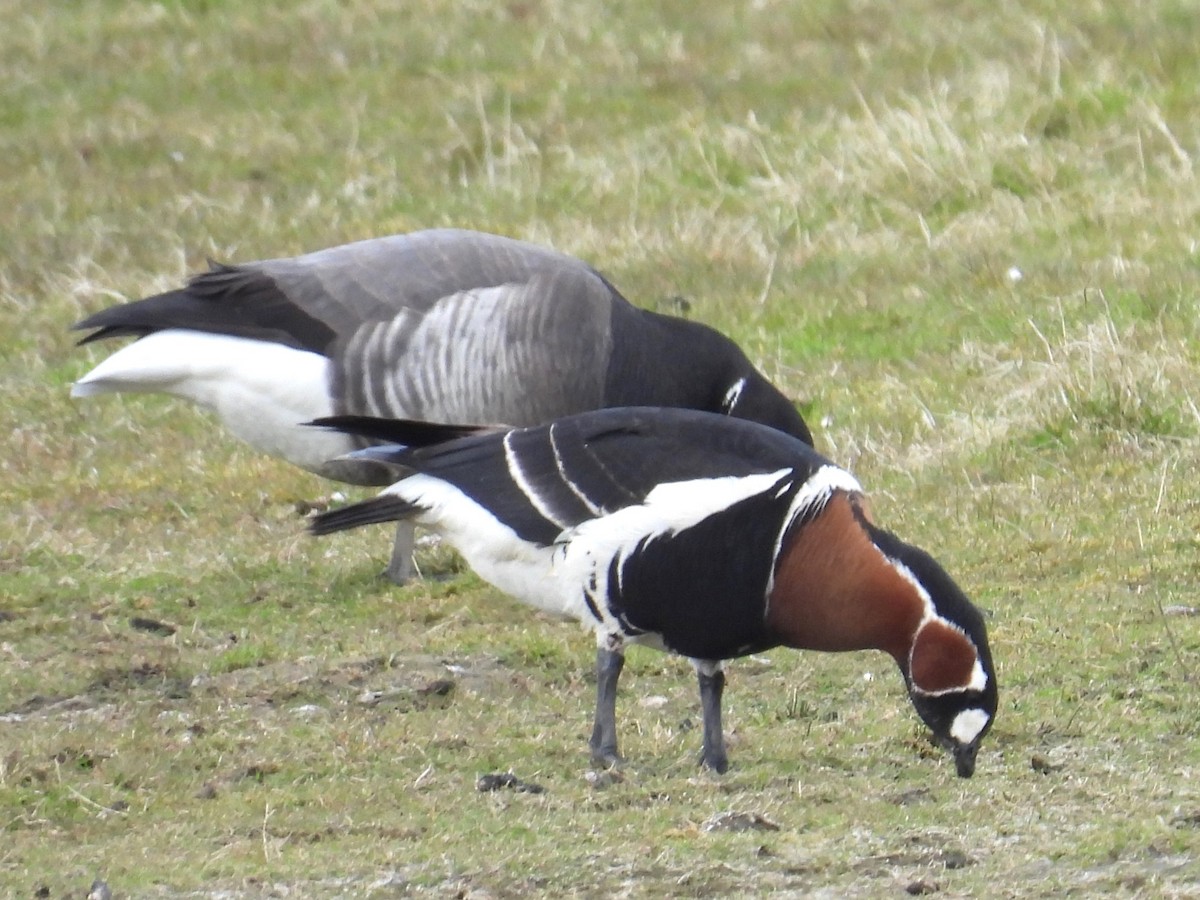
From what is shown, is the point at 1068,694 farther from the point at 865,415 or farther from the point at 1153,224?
the point at 1153,224

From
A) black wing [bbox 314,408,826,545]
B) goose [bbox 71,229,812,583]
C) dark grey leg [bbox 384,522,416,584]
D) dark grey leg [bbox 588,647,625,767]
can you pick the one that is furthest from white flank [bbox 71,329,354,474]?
dark grey leg [bbox 588,647,625,767]

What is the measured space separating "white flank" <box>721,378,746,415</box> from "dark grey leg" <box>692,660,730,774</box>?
8.20 feet

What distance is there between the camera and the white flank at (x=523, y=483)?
5.54m

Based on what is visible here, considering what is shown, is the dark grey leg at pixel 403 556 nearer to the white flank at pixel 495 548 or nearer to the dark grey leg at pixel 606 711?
the white flank at pixel 495 548

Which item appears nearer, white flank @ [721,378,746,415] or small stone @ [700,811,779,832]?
small stone @ [700,811,779,832]

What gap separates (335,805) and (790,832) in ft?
4.07

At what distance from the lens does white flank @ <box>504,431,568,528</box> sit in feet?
18.2

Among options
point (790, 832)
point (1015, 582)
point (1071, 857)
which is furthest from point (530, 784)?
point (1015, 582)

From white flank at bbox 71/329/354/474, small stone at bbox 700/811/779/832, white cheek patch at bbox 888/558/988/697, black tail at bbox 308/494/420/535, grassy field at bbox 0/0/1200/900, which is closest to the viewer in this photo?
small stone at bbox 700/811/779/832

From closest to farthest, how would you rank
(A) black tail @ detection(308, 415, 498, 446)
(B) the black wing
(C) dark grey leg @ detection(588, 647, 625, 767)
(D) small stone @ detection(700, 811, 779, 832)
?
(D) small stone @ detection(700, 811, 779, 832) < (B) the black wing < (C) dark grey leg @ detection(588, 647, 625, 767) < (A) black tail @ detection(308, 415, 498, 446)

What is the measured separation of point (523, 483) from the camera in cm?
567

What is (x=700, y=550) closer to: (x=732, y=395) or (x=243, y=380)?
(x=732, y=395)

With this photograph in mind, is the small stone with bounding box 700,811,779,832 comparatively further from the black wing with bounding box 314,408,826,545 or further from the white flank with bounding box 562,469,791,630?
the black wing with bounding box 314,408,826,545

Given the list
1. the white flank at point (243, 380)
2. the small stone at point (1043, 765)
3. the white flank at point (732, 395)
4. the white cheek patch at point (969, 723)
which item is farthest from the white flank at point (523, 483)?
the white flank at point (243, 380)
